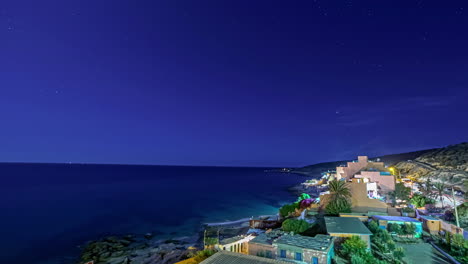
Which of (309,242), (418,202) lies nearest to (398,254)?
(309,242)

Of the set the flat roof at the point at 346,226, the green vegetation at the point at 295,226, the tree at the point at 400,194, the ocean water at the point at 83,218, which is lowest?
the ocean water at the point at 83,218

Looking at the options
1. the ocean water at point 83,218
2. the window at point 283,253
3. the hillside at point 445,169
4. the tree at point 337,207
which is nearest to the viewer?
the window at point 283,253

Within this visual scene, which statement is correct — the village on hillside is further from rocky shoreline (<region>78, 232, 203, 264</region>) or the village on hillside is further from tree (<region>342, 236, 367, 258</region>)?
rocky shoreline (<region>78, 232, 203, 264</region>)

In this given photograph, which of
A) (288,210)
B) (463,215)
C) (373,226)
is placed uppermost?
(463,215)

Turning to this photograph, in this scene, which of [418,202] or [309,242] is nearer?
[309,242]

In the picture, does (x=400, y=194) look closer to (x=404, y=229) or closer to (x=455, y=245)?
(x=404, y=229)

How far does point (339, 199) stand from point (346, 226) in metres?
9.97

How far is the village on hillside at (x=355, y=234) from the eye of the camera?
19.6 m

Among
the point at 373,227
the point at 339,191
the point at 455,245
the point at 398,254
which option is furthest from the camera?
the point at 339,191

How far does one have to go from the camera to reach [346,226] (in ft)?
80.6

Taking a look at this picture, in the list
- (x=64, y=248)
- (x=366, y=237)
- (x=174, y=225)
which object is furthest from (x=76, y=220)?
(x=366, y=237)

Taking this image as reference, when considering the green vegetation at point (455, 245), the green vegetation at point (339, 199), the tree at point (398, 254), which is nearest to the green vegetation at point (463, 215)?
the green vegetation at point (455, 245)

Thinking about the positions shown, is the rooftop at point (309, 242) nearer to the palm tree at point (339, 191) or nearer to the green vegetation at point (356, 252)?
the green vegetation at point (356, 252)

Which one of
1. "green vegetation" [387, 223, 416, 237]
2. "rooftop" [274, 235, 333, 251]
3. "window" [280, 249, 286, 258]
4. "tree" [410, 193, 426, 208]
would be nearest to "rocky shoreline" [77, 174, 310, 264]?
"window" [280, 249, 286, 258]
